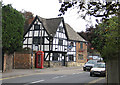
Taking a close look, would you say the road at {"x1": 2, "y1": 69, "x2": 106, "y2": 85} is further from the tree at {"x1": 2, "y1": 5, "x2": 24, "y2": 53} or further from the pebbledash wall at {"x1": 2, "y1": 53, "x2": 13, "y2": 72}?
the pebbledash wall at {"x1": 2, "y1": 53, "x2": 13, "y2": 72}

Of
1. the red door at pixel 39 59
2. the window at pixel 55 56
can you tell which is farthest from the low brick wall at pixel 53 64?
the red door at pixel 39 59


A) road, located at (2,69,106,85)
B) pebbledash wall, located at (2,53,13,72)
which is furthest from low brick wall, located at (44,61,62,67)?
road, located at (2,69,106,85)

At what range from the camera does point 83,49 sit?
5381 cm

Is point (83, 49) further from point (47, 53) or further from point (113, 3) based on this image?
point (113, 3)

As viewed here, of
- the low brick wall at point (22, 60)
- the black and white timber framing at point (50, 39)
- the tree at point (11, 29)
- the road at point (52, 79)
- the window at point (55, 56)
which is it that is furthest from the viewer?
the window at point (55, 56)

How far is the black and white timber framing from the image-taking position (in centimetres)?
4162

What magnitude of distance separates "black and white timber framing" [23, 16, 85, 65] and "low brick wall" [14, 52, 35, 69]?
6.17 meters

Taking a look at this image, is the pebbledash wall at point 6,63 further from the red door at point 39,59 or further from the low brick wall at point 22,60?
the red door at point 39,59

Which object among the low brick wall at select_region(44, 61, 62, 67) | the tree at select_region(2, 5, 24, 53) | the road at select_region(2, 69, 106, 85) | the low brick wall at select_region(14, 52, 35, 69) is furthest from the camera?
the low brick wall at select_region(44, 61, 62, 67)

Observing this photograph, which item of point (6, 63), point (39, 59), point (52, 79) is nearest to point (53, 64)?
point (39, 59)

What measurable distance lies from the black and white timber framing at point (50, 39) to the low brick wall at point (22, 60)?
6166 millimetres

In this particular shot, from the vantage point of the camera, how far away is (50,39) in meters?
41.6

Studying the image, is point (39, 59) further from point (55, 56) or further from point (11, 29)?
point (11, 29)

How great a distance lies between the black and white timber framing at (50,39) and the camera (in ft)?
137
